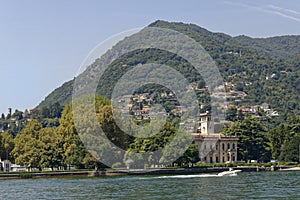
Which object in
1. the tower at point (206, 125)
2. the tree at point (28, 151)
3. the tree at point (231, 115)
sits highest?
the tree at point (231, 115)

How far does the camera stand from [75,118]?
79750 mm

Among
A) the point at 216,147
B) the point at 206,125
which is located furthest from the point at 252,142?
A: the point at 206,125

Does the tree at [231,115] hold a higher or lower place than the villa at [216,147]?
higher

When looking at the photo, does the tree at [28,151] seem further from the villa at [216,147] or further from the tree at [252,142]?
the tree at [252,142]

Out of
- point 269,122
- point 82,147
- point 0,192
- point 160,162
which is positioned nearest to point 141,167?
point 160,162

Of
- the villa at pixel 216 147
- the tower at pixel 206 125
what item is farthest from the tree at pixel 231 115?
the villa at pixel 216 147

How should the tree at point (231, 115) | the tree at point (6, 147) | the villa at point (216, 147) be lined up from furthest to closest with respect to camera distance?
the tree at point (231, 115) < the villa at point (216, 147) < the tree at point (6, 147)

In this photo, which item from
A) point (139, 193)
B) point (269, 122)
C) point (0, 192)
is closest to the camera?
point (139, 193)

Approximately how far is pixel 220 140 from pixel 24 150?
111ft

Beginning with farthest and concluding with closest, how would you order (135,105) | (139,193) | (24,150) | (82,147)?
(135,105), (24,150), (82,147), (139,193)

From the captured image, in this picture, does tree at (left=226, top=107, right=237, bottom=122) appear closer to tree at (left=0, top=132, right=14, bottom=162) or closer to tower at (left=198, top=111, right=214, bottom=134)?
tower at (left=198, top=111, right=214, bottom=134)

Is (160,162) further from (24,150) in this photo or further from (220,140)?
(220,140)

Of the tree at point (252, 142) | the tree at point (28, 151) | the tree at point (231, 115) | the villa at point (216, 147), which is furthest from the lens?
the tree at point (231, 115)

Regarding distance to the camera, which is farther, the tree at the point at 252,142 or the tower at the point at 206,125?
the tower at the point at 206,125
